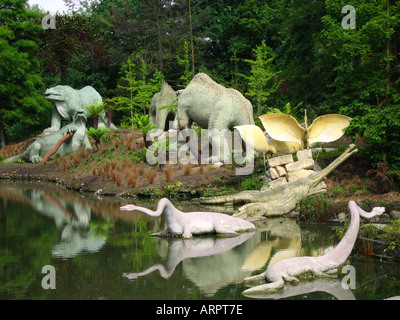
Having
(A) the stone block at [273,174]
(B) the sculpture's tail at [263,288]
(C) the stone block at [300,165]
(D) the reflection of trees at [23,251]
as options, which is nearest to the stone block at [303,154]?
(C) the stone block at [300,165]

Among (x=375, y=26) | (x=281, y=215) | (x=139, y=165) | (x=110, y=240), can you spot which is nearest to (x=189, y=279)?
(x=110, y=240)

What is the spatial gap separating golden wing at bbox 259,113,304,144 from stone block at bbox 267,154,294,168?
1.46 ft

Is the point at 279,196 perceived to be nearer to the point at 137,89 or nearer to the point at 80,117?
the point at 80,117

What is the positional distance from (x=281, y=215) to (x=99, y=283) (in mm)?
5647

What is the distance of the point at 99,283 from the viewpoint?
19.1 ft

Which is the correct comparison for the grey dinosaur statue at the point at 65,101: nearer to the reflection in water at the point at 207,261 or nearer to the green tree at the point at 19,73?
the green tree at the point at 19,73

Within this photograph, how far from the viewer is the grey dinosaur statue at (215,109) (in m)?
15.4

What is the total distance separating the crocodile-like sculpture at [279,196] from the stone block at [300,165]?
0.64 metres

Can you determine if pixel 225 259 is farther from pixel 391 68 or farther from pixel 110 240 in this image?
pixel 391 68

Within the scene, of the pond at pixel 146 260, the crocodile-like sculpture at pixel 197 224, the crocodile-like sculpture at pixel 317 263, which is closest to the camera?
the pond at pixel 146 260

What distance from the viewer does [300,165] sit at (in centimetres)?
1214

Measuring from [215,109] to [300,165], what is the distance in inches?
172

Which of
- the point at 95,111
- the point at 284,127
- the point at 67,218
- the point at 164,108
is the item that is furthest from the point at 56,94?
the point at 284,127

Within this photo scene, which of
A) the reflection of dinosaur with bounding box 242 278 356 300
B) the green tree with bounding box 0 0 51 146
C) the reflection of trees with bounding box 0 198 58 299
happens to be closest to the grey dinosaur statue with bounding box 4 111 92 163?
the green tree with bounding box 0 0 51 146
